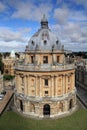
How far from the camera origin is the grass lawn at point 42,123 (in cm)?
3906

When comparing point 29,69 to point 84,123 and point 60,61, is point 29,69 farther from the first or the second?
point 84,123

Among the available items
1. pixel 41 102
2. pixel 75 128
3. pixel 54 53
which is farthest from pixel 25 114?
pixel 54 53

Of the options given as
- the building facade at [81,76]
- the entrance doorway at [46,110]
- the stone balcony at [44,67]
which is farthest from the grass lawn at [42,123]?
the building facade at [81,76]

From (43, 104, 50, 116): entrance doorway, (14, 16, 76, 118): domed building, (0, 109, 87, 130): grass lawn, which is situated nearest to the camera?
(0, 109, 87, 130): grass lawn

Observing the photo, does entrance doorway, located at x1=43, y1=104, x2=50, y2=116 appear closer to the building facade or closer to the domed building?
the domed building

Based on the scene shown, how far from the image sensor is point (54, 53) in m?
46.6

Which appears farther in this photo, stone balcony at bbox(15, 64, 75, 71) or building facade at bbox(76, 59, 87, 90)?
building facade at bbox(76, 59, 87, 90)

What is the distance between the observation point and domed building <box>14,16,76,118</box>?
45.0m

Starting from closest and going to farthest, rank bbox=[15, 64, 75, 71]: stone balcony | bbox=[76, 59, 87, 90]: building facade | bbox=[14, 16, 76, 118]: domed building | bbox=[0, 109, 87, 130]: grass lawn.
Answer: bbox=[0, 109, 87, 130]: grass lawn → bbox=[15, 64, 75, 71]: stone balcony → bbox=[14, 16, 76, 118]: domed building → bbox=[76, 59, 87, 90]: building facade

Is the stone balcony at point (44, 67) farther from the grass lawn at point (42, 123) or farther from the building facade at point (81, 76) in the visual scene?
the building facade at point (81, 76)

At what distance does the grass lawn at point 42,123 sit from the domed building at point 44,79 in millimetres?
2789

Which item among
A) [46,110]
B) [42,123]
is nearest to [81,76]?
[46,110]

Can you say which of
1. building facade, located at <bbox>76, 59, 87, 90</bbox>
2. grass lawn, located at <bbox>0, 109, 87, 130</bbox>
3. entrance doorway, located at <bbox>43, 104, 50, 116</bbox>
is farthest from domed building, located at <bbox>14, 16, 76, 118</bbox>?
building facade, located at <bbox>76, 59, 87, 90</bbox>

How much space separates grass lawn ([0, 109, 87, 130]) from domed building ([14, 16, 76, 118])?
2.79m
